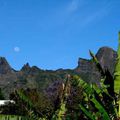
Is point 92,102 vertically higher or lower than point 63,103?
higher

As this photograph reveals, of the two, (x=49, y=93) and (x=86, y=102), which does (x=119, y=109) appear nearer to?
(x=86, y=102)

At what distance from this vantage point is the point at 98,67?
16.5 meters

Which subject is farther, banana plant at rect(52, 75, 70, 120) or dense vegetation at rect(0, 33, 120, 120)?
dense vegetation at rect(0, 33, 120, 120)

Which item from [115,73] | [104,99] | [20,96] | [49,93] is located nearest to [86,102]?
[104,99]

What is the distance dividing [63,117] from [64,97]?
132cm

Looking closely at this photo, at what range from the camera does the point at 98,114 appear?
15.4 metres

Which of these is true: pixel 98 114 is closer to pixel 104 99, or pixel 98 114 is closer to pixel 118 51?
pixel 104 99

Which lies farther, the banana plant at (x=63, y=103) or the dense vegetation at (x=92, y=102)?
the dense vegetation at (x=92, y=102)

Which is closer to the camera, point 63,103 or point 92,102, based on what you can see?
point 63,103

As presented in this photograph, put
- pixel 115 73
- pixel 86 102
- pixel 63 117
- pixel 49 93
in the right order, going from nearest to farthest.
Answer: pixel 63 117
pixel 115 73
pixel 86 102
pixel 49 93

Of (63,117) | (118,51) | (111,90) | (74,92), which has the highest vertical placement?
(74,92)

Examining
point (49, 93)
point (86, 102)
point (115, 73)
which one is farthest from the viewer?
point (49, 93)

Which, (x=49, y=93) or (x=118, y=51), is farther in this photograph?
(x=49, y=93)

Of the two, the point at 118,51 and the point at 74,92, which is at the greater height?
the point at 74,92
